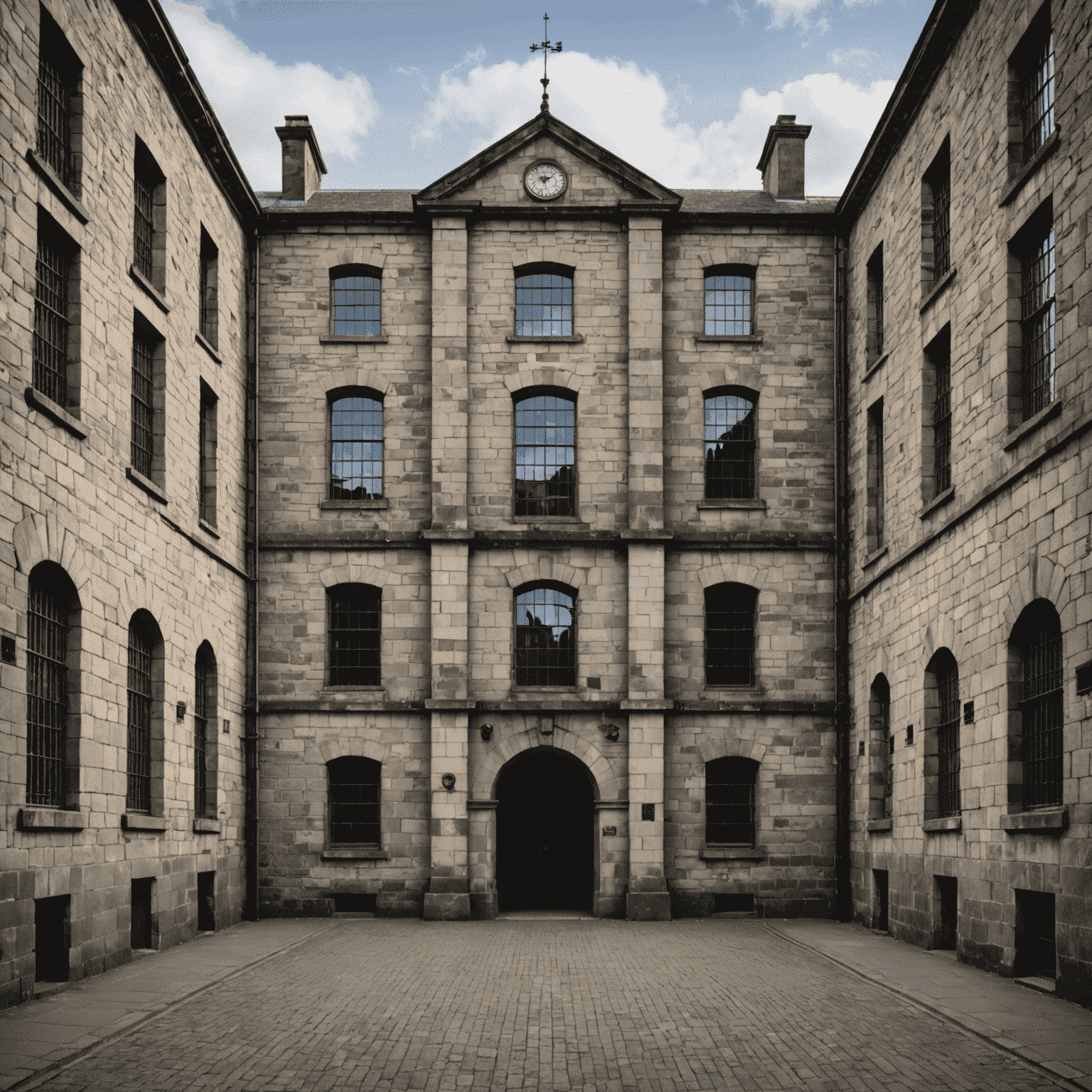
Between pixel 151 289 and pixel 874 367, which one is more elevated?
pixel 151 289

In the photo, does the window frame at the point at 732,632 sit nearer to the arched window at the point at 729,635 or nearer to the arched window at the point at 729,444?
the arched window at the point at 729,635

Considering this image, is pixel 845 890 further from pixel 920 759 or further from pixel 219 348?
pixel 219 348

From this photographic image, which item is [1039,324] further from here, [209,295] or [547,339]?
[209,295]

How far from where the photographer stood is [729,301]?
27.7 m

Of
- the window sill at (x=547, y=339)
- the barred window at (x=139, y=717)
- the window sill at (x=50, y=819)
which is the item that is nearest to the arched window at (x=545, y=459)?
the window sill at (x=547, y=339)

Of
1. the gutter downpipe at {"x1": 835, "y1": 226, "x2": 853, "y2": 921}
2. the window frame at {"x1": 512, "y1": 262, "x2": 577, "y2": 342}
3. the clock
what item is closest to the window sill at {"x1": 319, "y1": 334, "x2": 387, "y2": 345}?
the window frame at {"x1": 512, "y1": 262, "x2": 577, "y2": 342}

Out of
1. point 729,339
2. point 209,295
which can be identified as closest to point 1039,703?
point 729,339

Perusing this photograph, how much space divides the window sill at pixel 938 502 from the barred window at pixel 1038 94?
4761 millimetres

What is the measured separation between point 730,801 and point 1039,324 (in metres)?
12.3

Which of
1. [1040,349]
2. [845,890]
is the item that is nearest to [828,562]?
[845,890]

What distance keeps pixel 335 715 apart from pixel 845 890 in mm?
10521

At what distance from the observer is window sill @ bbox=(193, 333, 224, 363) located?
75.8ft

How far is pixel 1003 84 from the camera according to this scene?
1803 cm

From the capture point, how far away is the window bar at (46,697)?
52.1 feet
